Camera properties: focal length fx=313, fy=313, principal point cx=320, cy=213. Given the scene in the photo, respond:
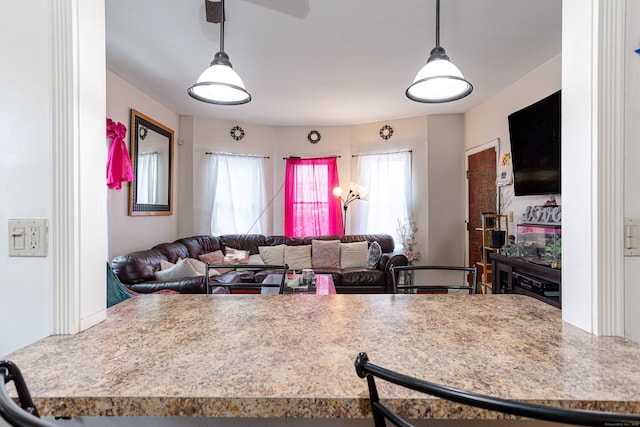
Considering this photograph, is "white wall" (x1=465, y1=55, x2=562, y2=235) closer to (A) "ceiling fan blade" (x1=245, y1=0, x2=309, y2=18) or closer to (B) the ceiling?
(B) the ceiling

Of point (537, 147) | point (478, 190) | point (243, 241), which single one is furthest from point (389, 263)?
point (243, 241)

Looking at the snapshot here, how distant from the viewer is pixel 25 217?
0.95m

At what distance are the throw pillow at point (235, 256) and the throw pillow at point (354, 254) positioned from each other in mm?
1428

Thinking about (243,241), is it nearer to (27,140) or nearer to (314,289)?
(314,289)

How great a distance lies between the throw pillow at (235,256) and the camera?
14.8 ft

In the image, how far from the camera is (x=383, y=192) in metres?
5.14

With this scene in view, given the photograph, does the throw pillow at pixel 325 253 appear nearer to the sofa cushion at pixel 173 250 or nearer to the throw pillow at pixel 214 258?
the throw pillow at pixel 214 258

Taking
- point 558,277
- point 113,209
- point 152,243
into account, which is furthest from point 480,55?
point 152,243

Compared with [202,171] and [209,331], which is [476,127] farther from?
[209,331]

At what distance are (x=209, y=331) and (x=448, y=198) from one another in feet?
14.8

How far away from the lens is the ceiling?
2.23 m

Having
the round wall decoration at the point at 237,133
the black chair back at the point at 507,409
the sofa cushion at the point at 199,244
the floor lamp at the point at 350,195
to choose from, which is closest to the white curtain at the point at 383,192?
the floor lamp at the point at 350,195

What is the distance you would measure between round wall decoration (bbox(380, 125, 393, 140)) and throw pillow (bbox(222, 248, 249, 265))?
9.37 feet

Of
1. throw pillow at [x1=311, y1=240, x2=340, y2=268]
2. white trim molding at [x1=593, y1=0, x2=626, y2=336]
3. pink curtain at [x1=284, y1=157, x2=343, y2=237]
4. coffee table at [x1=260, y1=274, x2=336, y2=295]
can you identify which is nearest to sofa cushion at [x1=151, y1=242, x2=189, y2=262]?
coffee table at [x1=260, y1=274, x2=336, y2=295]
